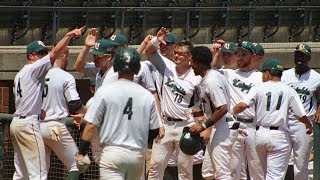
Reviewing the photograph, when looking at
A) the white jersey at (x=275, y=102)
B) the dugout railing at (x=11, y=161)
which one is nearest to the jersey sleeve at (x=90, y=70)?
the dugout railing at (x=11, y=161)

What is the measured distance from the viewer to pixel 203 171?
1537 cm

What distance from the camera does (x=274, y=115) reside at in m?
15.1

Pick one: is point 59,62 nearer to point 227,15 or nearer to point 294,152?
point 294,152

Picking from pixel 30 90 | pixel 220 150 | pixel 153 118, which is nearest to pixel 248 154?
pixel 220 150

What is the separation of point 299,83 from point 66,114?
3.36 metres

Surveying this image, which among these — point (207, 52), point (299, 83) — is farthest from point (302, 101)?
point (207, 52)

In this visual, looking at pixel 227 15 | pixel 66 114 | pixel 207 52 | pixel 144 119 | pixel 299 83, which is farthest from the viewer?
pixel 227 15

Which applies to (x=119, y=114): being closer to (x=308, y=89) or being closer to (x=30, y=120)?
(x=30, y=120)

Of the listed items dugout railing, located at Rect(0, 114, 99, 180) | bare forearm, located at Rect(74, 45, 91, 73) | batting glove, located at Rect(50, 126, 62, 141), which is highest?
bare forearm, located at Rect(74, 45, 91, 73)

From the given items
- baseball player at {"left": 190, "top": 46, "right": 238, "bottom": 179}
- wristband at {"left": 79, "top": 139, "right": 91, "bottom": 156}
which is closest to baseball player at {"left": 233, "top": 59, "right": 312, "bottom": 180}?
baseball player at {"left": 190, "top": 46, "right": 238, "bottom": 179}

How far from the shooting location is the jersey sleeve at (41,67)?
46.8 feet

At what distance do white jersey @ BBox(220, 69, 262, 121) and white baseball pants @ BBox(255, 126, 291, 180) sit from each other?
3.58 feet

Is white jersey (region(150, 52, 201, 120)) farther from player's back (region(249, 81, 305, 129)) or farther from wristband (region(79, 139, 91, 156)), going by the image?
wristband (region(79, 139, 91, 156))

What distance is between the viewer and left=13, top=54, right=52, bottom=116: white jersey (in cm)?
1441
